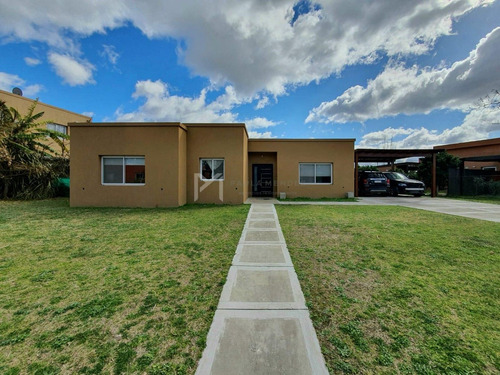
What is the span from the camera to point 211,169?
10938 millimetres

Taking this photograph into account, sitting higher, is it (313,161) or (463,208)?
(313,161)

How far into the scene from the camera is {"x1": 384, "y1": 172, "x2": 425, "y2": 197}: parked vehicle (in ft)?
47.6

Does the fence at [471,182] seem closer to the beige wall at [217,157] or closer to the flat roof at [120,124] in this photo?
the beige wall at [217,157]

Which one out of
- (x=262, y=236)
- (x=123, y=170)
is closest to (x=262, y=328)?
(x=262, y=236)

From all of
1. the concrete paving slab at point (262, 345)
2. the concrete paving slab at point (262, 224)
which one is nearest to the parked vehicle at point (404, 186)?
the concrete paving slab at point (262, 224)

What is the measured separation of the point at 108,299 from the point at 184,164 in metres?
8.58

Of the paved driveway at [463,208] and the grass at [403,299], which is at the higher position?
the paved driveway at [463,208]

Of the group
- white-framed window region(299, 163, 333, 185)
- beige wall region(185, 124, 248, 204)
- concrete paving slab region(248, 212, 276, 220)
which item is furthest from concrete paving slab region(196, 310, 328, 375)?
white-framed window region(299, 163, 333, 185)

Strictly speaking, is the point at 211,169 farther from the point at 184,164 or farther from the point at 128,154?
the point at 128,154

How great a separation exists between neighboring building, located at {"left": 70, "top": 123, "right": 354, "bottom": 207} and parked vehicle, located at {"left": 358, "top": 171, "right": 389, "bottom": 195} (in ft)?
7.25

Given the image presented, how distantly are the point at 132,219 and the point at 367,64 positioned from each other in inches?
617

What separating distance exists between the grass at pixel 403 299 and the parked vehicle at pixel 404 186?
1060 cm

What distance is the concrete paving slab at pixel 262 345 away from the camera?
63.0 inches

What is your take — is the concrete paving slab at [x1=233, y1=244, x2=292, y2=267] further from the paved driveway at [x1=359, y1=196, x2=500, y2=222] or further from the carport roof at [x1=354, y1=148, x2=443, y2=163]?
the carport roof at [x1=354, y1=148, x2=443, y2=163]
